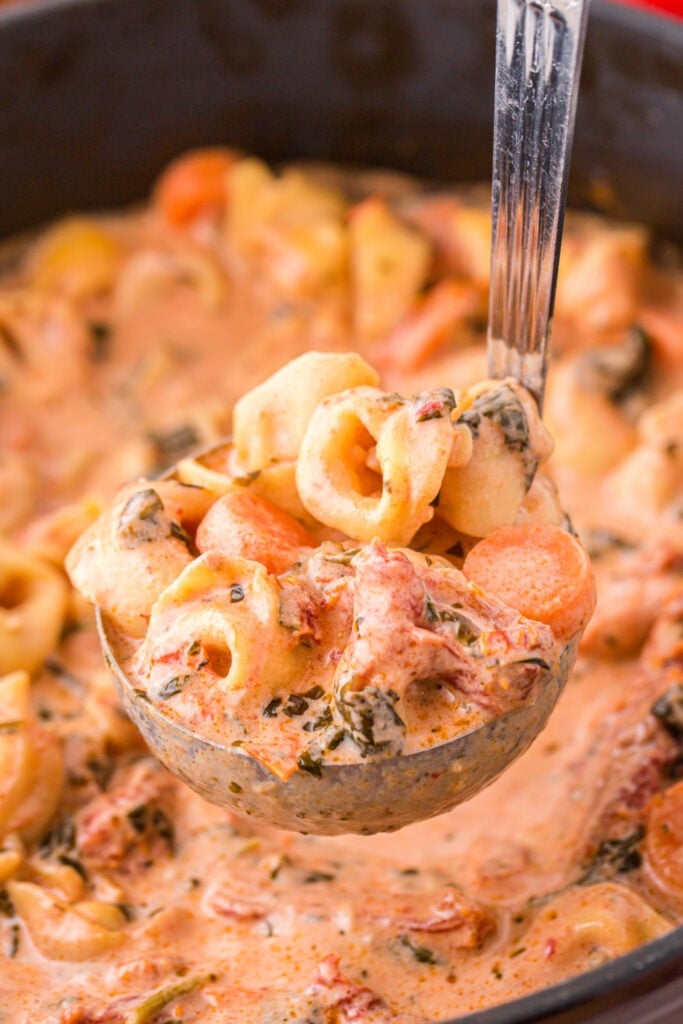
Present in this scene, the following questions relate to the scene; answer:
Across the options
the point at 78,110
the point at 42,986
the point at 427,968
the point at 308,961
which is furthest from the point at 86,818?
the point at 78,110

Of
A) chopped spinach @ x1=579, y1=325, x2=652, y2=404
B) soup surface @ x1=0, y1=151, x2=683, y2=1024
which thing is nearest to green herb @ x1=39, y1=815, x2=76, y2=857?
soup surface @ x1=0, y1=151, x2=683, y2=1024

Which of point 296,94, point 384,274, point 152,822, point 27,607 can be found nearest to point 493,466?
point 152,822

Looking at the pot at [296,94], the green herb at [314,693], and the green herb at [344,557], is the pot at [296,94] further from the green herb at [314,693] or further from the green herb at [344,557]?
the green herb at [314,693]

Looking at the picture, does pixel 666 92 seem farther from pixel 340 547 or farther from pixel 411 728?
pixel 411 728

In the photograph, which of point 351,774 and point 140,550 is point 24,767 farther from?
point 351,774

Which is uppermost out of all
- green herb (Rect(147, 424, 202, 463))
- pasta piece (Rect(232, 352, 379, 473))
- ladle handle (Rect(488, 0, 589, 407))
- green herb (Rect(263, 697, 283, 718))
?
ladle handle (Rect(488, 0, 589, 407))

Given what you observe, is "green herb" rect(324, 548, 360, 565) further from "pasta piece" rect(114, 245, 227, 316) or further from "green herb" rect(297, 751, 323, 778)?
"pasta piece" rect(114, 245, 227, 316)
